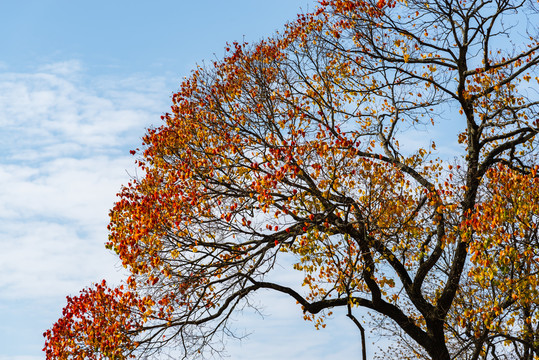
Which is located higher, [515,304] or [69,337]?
[69,337]

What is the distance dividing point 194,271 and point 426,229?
24.7 ft

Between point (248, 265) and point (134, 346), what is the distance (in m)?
3.89

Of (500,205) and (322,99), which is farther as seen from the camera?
(322,99)

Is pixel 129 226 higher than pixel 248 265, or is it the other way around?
pixel 129 226

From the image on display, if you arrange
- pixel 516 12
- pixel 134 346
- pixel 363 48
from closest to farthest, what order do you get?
pixel 134 346, pixel 516 12, pixel 363 48

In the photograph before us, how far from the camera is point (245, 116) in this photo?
16.5 meters

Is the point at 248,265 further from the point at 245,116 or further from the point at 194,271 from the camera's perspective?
the point at 245,116

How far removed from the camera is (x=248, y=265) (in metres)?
15.8

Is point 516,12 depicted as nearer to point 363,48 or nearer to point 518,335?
point 363,48

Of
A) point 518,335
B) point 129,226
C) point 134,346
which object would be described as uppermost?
point 129,226

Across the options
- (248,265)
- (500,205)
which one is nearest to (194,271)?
(248,265)

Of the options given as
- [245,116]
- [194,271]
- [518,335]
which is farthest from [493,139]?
[194,271]

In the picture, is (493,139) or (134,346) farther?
(493,139)

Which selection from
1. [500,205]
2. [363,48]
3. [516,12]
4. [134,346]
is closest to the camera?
[500,205]
